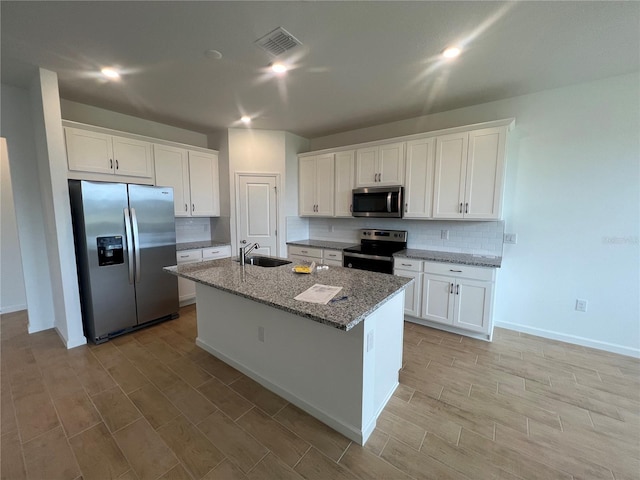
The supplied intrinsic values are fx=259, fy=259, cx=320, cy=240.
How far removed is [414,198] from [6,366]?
15.4 feet

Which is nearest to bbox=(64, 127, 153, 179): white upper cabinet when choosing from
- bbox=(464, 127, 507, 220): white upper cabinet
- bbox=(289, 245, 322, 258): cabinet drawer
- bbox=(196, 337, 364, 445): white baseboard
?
bbox=(289, 245, 322, 258): cabinet drawer

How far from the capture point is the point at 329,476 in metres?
1.46

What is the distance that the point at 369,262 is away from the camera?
364cm

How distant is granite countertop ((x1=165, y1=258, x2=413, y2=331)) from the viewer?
1.43m

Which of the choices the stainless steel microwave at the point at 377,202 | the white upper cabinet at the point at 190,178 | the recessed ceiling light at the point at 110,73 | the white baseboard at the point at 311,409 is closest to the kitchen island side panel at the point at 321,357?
the white baseboard at the point at 311,409

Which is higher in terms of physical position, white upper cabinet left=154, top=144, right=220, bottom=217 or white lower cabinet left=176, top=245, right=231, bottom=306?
white upper cabinet left=154, top=144, right=220, bottom=217

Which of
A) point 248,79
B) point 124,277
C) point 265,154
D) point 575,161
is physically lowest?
point 124,277

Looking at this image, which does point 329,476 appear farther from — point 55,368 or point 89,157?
point 89,157

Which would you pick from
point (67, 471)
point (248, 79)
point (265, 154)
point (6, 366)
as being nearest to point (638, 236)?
point (248, 79)

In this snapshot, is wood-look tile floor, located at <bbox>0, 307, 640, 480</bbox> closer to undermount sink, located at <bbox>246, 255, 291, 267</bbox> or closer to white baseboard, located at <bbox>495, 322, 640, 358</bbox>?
white baseboard, located at <bbox>495, 322, 640, 358</bbox>

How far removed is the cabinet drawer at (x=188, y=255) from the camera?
3.72m

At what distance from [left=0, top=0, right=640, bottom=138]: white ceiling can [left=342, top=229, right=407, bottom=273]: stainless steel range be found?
68.9 inches

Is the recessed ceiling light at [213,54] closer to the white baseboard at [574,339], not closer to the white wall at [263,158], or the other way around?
the white wall at [263,158]

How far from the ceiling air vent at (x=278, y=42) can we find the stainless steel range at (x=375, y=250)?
2517 mm
